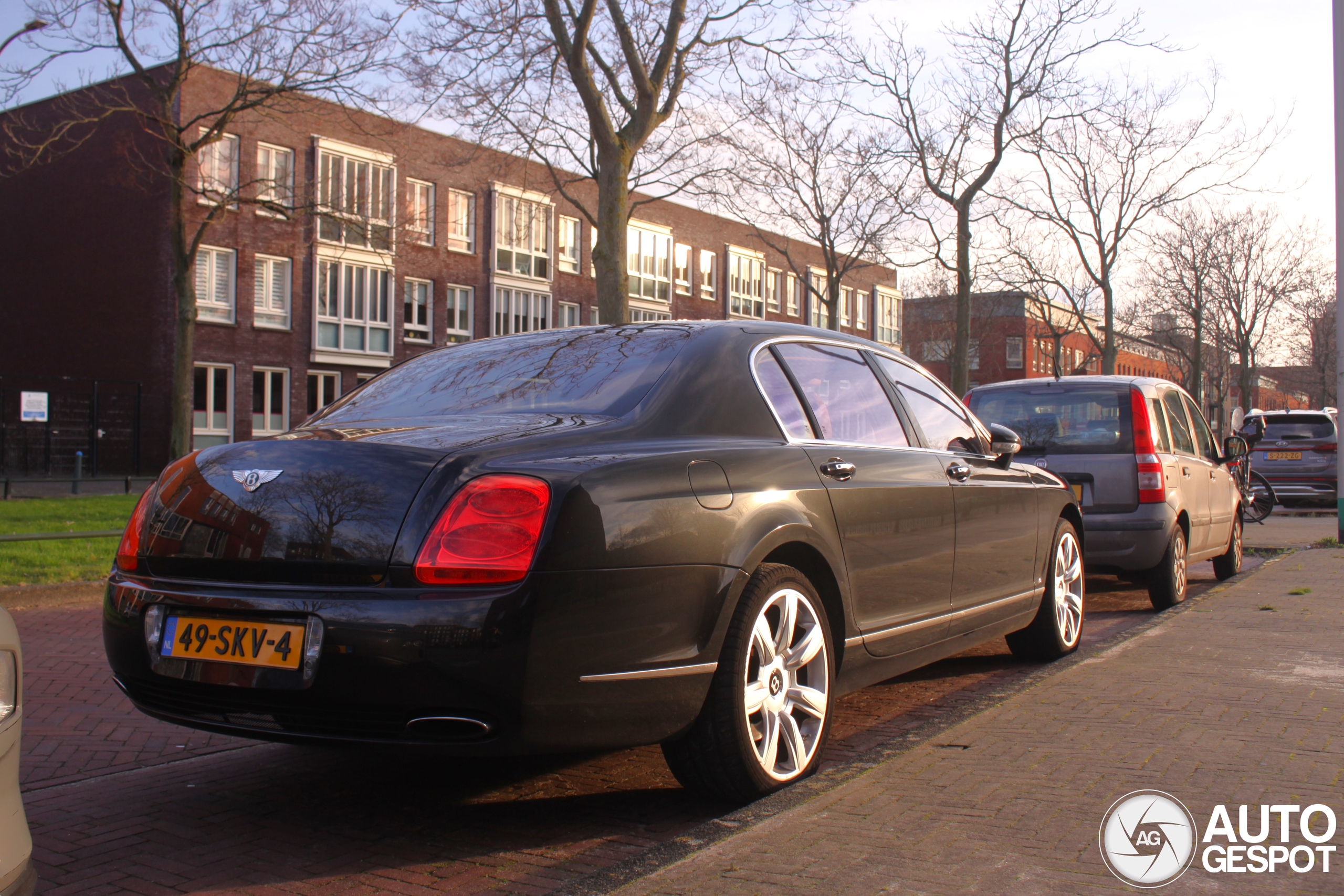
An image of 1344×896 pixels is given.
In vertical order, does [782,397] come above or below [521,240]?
below

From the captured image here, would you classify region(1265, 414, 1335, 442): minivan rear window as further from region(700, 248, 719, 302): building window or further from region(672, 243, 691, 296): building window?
region(700, 248, 719, 302): building window

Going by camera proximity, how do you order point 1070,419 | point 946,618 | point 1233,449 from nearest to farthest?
point 946,618, point 1070,419, point 1233,449

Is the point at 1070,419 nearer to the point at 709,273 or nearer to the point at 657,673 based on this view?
the point at 657,673

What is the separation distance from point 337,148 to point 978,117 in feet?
61.5

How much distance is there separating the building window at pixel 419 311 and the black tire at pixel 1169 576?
1229 inches

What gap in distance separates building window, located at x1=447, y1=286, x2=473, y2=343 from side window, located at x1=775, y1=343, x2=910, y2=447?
114 feet

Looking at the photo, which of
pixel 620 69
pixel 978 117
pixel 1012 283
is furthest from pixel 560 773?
pixel 1012 283

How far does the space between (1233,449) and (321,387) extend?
28.3m

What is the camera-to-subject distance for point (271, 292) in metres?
32.8

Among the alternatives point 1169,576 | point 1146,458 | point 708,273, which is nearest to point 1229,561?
point 1169,576

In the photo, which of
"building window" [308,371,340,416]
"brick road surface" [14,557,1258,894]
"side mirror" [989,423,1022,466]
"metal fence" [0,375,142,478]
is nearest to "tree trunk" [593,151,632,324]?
"side mirror" [989,423,1022,466]

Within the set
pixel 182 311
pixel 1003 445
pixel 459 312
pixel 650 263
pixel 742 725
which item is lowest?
pixel 742 725

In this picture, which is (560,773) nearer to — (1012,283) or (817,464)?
(817,464)

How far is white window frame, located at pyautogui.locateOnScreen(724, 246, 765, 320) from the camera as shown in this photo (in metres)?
54.3
